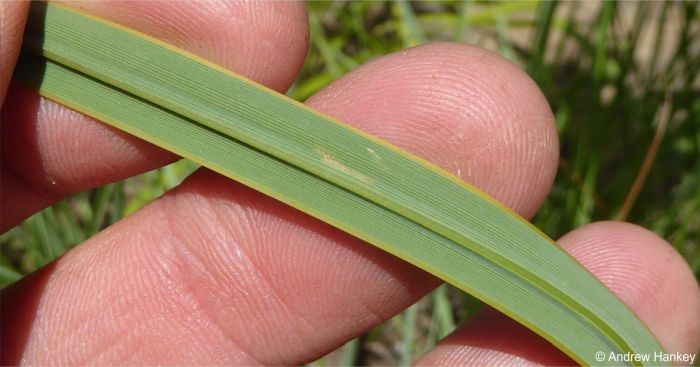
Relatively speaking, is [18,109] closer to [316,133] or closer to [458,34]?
[316,133]

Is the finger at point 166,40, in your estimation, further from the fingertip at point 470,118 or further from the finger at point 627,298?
the finger at point 627,298

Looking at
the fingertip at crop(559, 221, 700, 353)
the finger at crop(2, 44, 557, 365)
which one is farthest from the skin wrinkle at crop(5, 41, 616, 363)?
the fingertip at crop(559, 221, 700, 353)

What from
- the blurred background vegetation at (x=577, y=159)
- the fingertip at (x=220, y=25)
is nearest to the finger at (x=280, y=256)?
the fingertip at (x=220, y=25)

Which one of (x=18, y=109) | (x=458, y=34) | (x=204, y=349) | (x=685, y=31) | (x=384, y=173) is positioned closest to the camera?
(x=384, y=173)

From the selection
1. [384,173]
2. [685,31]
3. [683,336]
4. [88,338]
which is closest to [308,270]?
[384,173]

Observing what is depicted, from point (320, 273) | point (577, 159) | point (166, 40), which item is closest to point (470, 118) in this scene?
point (320, 273)

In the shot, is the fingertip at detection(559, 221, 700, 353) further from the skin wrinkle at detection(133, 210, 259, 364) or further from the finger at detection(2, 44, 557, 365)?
the skin wrinkle at detection(133, 210, 259, 364)

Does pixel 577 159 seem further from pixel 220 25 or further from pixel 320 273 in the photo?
pixel 220 25
